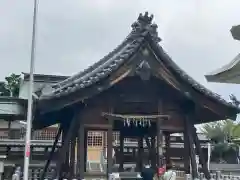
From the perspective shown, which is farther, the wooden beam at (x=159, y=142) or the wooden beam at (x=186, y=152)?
the wooden beam at (x=186, y=152)

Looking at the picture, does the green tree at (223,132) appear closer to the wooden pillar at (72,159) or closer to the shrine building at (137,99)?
the wooden pillar at (72,159)

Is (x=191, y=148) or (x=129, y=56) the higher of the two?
(x=129, y=56)

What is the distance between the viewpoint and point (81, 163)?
1356cm

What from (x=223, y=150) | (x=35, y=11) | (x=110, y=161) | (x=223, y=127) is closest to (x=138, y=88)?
(x=110, y=161)

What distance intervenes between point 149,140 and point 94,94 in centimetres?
594

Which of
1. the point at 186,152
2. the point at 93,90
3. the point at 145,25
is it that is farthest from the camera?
the point at 186,152

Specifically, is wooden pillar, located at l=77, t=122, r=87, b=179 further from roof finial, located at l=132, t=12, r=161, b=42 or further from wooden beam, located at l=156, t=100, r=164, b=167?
roof finial, located at l=132, t=12, r=161, b=42

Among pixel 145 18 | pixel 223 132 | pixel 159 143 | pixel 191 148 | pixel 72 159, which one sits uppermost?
pixel 145 18

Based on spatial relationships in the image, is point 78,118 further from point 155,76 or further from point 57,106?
point 155,76

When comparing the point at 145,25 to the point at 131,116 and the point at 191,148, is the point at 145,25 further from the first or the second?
the point at 191,148

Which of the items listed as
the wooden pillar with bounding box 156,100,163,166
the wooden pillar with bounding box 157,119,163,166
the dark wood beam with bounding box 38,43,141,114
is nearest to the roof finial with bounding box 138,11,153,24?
the dark wood beam with bounding box 38,43,141,114

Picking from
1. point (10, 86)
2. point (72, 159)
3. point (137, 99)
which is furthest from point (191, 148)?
point (10, 86)

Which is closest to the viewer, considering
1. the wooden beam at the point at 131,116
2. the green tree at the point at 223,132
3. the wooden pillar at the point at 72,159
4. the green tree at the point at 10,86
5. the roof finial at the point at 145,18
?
the wooden beam at the point at 131,116

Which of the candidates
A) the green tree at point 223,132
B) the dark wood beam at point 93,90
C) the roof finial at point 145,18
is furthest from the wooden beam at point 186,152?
the green tree at point 223,132
